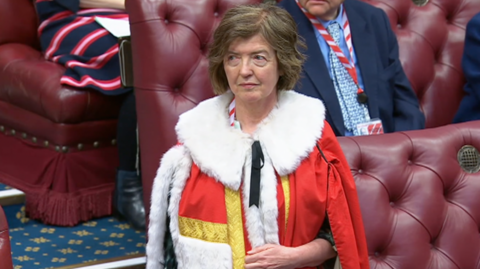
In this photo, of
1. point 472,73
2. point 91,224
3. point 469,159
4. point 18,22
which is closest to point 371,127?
point 469,159

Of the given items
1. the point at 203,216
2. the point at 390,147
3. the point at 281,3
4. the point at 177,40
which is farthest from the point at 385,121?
the point at 203,216

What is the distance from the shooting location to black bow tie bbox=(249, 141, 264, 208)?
1.64 meters

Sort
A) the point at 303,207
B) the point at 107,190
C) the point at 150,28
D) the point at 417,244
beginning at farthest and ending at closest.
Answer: the point at 107,190 → the point at 150,28 → the point at 417,244 → the point at 303,207

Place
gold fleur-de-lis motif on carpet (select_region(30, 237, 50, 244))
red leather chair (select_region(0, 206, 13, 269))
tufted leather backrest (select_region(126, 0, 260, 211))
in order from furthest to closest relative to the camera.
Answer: gold fleur-de-lis motif on carpet (select_region(30, 237, 50, 244)) < tufted leather backrest (select_region(126, 0, 260, 211)) < red leather chair (select_region(0, 206, 13, 269))

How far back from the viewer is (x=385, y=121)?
7.79ft

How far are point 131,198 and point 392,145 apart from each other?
932 millimetres

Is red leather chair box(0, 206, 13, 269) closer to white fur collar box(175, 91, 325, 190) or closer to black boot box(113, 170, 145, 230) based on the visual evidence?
white fur collar box(175, 91, 325, 190)

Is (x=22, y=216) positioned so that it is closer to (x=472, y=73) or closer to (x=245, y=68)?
(x=245, y=68)

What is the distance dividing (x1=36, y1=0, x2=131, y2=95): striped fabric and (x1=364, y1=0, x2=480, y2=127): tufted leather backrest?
0.93 meters

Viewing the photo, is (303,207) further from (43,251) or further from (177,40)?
(43,251)

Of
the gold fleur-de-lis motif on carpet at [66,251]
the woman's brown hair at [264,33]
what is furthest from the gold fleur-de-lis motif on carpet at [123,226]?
the woman's brown hair at [264,33]

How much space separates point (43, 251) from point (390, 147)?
1.09m

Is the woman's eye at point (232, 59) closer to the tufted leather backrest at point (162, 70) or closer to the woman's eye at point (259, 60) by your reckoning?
the woman's eye at point (259, 60)

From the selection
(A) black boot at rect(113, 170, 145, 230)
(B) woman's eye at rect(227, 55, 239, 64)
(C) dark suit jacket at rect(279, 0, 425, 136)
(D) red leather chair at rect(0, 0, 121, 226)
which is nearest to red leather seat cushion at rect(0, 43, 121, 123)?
(D) red leather chair at rect(0, 0, 121, 226)
